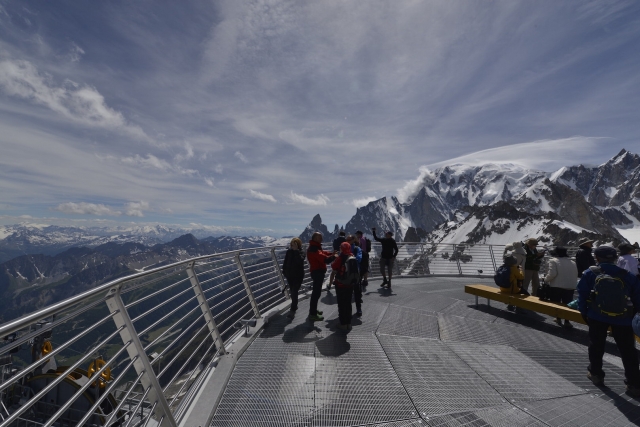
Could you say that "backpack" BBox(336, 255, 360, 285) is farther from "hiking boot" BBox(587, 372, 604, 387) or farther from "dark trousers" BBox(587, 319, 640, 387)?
"hiking boot" BBox(587, 372, 604, 387)

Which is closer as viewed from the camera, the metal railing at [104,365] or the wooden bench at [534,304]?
the metal railing at [104,365]

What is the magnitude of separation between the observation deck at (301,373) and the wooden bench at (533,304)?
0.42 m

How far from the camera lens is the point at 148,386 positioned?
10.8ft

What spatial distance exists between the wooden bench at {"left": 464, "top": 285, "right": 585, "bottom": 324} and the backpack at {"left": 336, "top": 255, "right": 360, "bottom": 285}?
155 inches

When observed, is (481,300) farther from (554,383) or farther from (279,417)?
(279,417)

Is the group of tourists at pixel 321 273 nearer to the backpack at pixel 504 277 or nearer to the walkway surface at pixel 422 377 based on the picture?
the walkway surface at pixel 422 377

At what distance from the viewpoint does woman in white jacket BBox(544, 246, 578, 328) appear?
7.07m

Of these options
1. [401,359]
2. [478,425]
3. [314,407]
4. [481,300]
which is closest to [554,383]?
[478,425]

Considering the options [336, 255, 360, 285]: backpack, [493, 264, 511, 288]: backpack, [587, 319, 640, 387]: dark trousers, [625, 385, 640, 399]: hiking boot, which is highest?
[336, 255, 360, 285]: backpack

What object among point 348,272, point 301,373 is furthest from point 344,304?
point 301,373

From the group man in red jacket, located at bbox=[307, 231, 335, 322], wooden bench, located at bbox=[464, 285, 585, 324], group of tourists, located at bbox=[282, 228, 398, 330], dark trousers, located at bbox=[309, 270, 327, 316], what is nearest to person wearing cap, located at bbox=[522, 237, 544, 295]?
wooden bench, located at bbox=[464, 285, 585, 324]

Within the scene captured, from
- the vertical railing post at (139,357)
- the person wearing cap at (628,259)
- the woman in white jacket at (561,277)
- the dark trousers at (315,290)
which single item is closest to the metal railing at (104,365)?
the vertical railing post at (139,357)

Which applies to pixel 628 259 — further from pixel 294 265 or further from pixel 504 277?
pixel 294 265

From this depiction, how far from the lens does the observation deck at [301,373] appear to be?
10.5 feet
